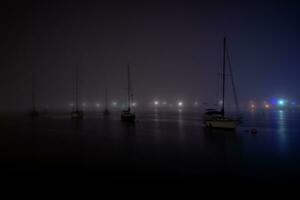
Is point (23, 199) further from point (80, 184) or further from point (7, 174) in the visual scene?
point (7, 174)

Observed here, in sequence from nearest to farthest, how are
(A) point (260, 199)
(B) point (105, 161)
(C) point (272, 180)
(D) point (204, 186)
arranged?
(A) point (260, 199) → (D) point (204, 186) → (C) point (272, 180) → (B) point (105, 161)

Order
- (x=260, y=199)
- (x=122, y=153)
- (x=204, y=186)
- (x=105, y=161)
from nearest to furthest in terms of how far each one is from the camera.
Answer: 1. (x=260, y=199)
2. (x=204, y=186)
3. (x=105, y=161)
4. (x=122, y=153)

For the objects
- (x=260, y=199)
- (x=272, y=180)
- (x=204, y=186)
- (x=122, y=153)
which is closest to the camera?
(x=260, y=199)

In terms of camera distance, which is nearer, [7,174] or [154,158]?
[7,174]

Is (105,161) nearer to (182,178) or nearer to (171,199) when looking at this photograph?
(182,178)

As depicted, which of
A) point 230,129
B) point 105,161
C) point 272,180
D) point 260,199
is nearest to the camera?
point 260,199

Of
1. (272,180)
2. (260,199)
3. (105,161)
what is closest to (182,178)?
(260,199)

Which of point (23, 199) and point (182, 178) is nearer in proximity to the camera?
point (23, 199)

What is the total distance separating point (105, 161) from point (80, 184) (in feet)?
19.4

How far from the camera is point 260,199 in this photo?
1062 centimetres

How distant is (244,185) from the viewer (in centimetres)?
1272

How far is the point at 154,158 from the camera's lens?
1986 cm

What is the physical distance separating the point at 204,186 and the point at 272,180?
4.98 metres

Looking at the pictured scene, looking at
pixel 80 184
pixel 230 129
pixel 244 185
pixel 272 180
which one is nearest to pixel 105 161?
pixel 80 184
